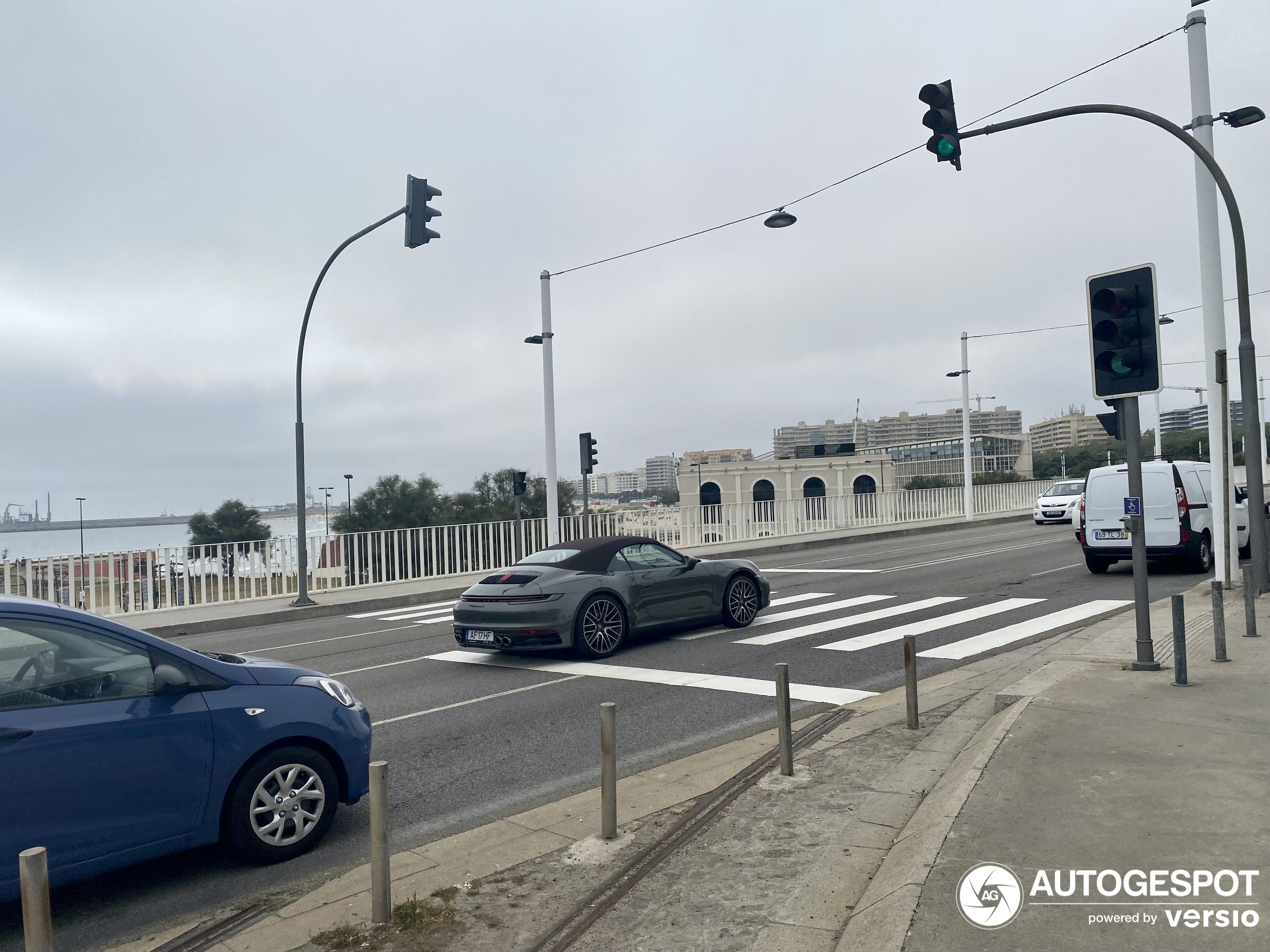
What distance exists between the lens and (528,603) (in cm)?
995

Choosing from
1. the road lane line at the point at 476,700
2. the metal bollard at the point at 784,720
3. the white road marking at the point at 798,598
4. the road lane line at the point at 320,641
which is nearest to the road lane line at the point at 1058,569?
the white road marking at the point at 798,598

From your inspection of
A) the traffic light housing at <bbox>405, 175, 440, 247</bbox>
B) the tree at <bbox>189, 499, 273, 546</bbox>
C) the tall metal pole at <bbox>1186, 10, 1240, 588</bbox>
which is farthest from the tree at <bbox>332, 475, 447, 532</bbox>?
the tall metal pole at <bbox>1186, 10, 1240, 588</bbox>

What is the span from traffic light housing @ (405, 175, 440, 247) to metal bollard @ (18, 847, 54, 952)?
13.3 m

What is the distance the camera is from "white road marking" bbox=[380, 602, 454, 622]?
1548 cm

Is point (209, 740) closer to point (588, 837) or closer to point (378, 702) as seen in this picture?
point (588, 837)

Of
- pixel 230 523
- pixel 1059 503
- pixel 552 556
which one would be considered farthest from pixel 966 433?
pixel 230 523

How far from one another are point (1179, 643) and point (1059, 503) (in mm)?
27030

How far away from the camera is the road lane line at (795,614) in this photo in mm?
11609

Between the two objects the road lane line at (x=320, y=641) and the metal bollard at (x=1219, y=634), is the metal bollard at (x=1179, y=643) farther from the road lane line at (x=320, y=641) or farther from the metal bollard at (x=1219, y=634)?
the road lane line at (x=320, y=641)

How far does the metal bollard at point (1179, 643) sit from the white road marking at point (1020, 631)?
8.71 feet

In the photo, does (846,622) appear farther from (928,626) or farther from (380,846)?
(380,846)

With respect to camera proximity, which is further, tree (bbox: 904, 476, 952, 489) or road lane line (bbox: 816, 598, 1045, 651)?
tree (bbox: 904, 476, 952, 489)

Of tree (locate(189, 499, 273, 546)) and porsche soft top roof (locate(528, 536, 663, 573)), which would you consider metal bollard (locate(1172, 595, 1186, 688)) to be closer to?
porsche soft top roof (locate(528, 536, 663, 573))

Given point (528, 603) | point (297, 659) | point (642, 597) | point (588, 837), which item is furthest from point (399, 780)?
point (297, 659)
